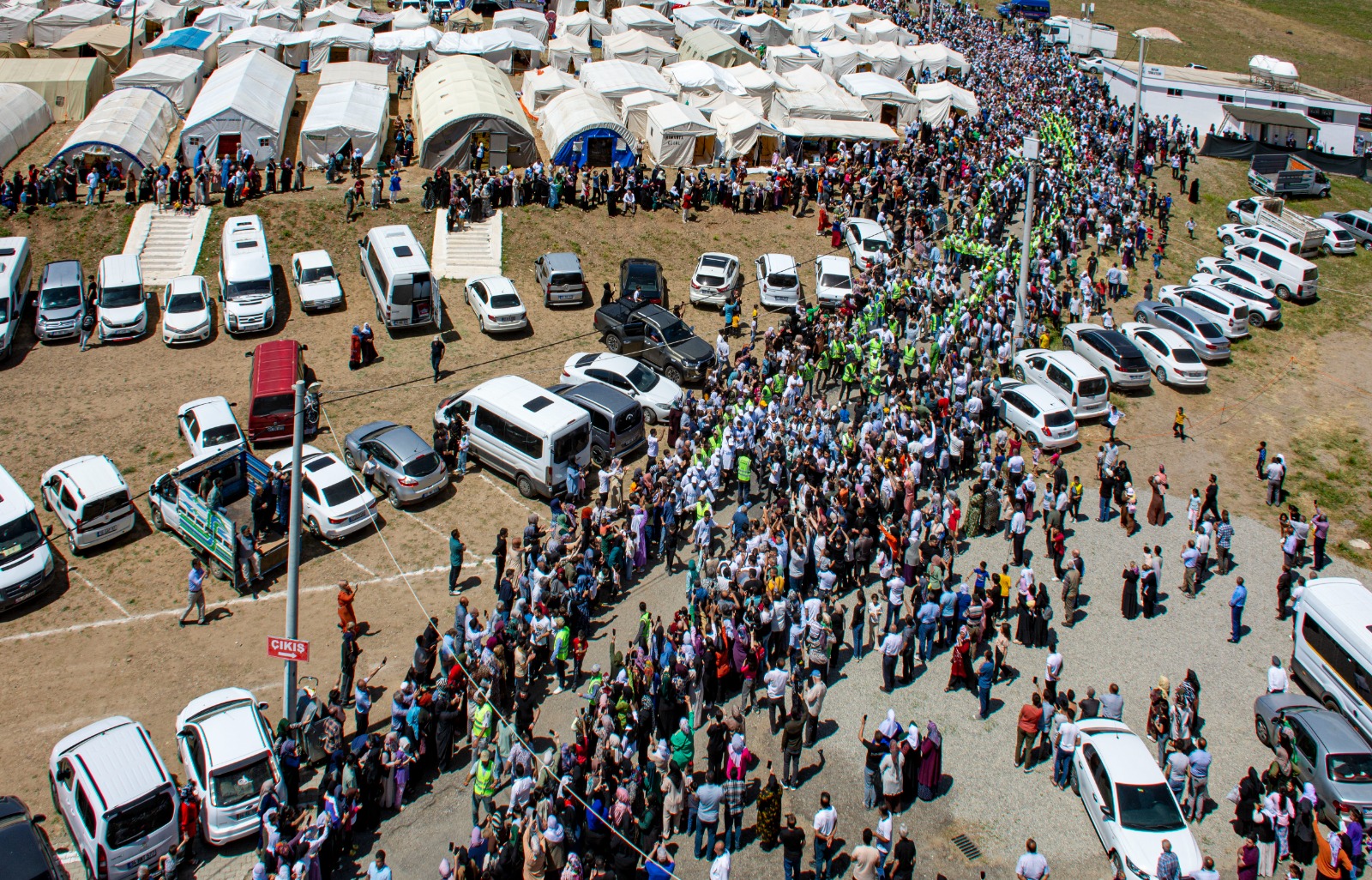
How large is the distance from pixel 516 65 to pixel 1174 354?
38.6 metres

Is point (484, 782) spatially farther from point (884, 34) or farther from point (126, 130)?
point (884, 34)

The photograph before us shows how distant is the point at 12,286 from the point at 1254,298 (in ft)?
129

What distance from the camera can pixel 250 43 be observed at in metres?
49.4

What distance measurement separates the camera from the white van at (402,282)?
29.0 m

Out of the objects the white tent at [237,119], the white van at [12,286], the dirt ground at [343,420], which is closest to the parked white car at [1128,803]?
the dirt ground at [343,420]

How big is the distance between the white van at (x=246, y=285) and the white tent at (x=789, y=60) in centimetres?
3168

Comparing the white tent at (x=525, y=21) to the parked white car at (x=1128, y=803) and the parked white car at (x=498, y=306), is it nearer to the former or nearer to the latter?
the parked white car at (x=498, y=306)

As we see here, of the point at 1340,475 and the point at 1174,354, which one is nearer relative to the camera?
the point at 1340,475

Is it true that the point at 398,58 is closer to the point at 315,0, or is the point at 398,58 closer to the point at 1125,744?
the point at 315,0

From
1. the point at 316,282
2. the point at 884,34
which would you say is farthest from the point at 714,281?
the point at 884,34

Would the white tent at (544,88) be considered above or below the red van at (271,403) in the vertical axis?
above

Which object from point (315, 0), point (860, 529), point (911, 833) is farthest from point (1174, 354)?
point (315, 0)

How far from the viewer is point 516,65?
175ft

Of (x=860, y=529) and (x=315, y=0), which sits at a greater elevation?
(x=315, y=0)
